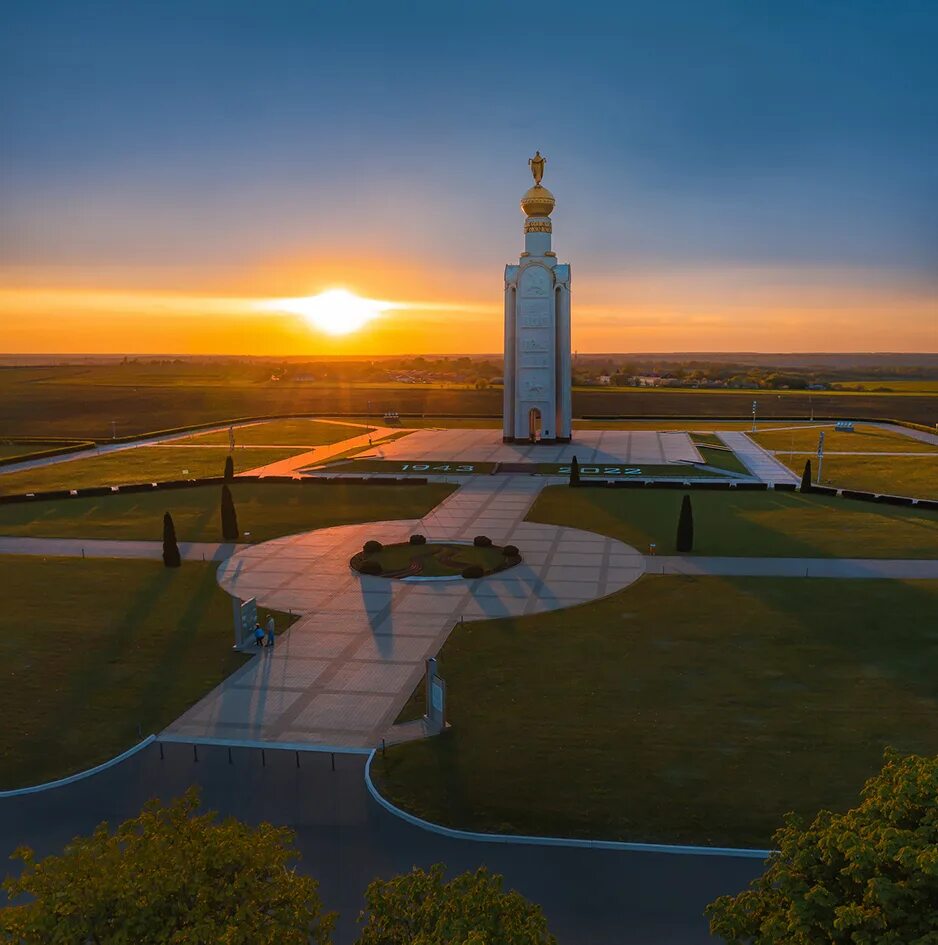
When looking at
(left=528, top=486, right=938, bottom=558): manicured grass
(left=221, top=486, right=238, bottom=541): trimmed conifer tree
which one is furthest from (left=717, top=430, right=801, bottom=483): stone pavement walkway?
(left=221, top=486, right=238, bottom=541): trimmed conifer tree

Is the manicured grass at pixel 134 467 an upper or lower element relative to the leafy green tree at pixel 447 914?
lower

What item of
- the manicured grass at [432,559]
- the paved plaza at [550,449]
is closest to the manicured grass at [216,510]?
the manicured grass at [432,559]

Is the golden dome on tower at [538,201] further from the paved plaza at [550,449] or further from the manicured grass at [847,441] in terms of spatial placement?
the manicured grass at [847,441]

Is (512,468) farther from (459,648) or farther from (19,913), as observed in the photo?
(19,913)

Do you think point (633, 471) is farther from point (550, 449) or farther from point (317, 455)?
point (317, 455)

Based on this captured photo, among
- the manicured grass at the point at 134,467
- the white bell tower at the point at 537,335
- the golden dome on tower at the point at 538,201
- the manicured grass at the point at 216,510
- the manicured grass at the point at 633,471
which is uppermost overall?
the golden dome on tower at the point at 538,201

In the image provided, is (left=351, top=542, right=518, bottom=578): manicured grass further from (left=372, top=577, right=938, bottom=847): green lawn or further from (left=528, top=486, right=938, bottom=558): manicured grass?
(left=528, top=486, right=938, bottom=558): manicured grass
